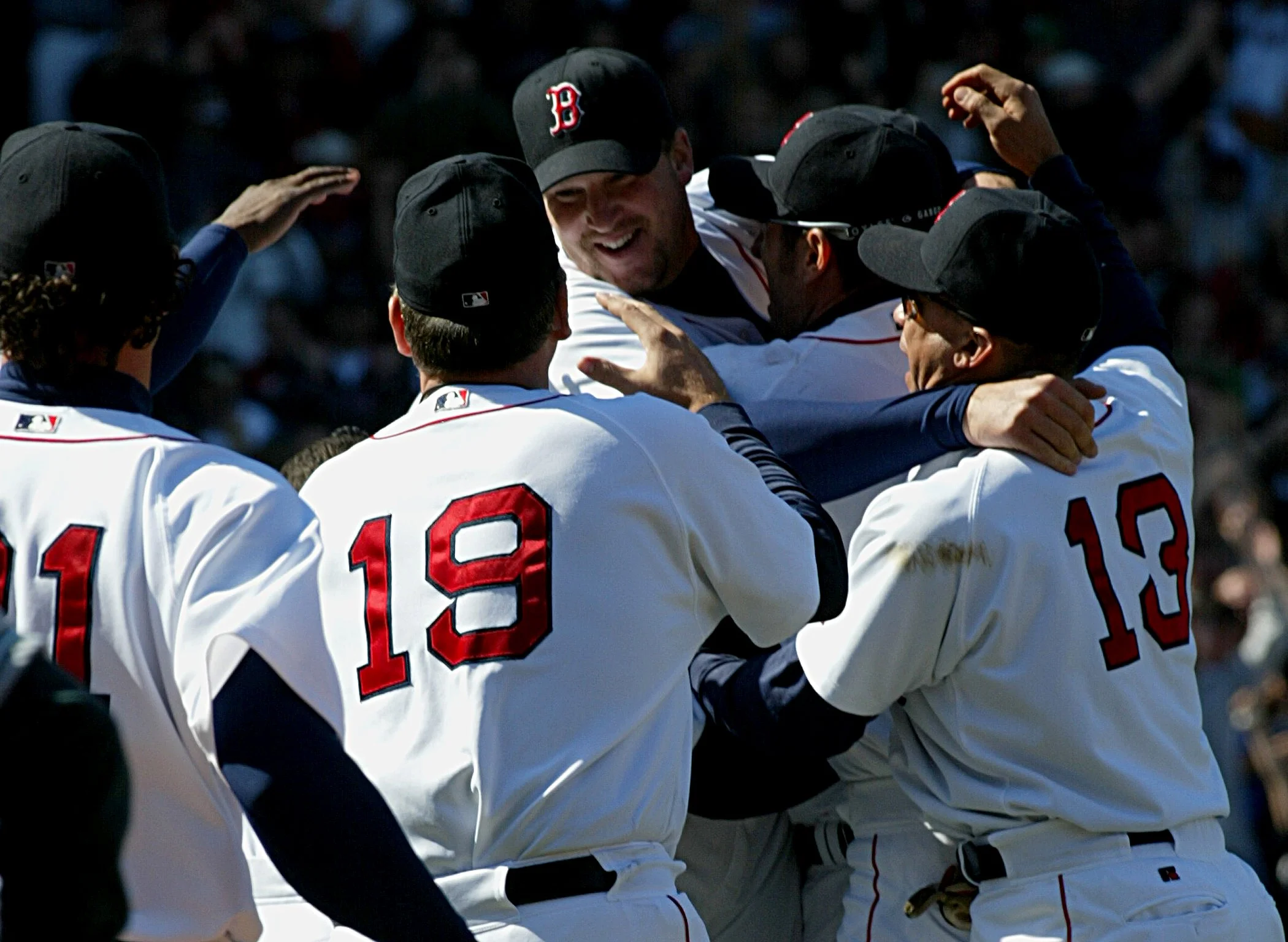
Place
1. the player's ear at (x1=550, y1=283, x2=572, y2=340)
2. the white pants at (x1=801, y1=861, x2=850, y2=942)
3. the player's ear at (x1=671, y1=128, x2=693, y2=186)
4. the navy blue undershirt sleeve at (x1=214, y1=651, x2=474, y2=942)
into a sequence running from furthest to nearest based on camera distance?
the player's ear at (x1=671, y1=128, x2=693, y2=186)
the white pants at (x1=801, y1=861, x2=850, y2=942)
the player's ear at (x1=550, y1=283, x2=572, y2=340)
the navy blue undershirt sleeve at (x1=214, y1=651, x2=474, y2=942)

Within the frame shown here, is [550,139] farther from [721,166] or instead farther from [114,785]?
[114,785]

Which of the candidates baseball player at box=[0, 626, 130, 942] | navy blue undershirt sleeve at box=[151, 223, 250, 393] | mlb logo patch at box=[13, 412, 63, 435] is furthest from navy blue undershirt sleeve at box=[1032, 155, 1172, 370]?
baseball player at box=[0, 626, 130, 942]

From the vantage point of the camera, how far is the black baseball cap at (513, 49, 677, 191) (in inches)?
147

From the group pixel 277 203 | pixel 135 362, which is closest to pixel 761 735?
pixel 135 362

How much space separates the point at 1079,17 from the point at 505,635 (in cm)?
977

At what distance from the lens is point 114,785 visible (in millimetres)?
1695

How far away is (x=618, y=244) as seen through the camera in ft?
12.4

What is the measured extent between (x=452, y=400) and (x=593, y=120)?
1153mm

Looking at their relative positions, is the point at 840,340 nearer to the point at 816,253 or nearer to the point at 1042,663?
the point at 816,253

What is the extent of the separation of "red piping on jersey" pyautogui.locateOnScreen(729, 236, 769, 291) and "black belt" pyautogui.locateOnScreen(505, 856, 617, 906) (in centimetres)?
175

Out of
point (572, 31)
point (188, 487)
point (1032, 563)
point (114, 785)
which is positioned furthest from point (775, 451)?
point (572, 31)

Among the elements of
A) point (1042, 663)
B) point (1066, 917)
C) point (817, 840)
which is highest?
point (1042, 663)

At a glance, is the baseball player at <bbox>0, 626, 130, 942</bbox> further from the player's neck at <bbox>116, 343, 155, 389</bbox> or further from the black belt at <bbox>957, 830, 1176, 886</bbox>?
the black belt at <bbox>957, 830, 1176, 886</bbox>

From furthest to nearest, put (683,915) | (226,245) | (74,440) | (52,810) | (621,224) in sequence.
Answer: (621,224) < (226,245) < (683,915) < (74,440) < (52,810)
